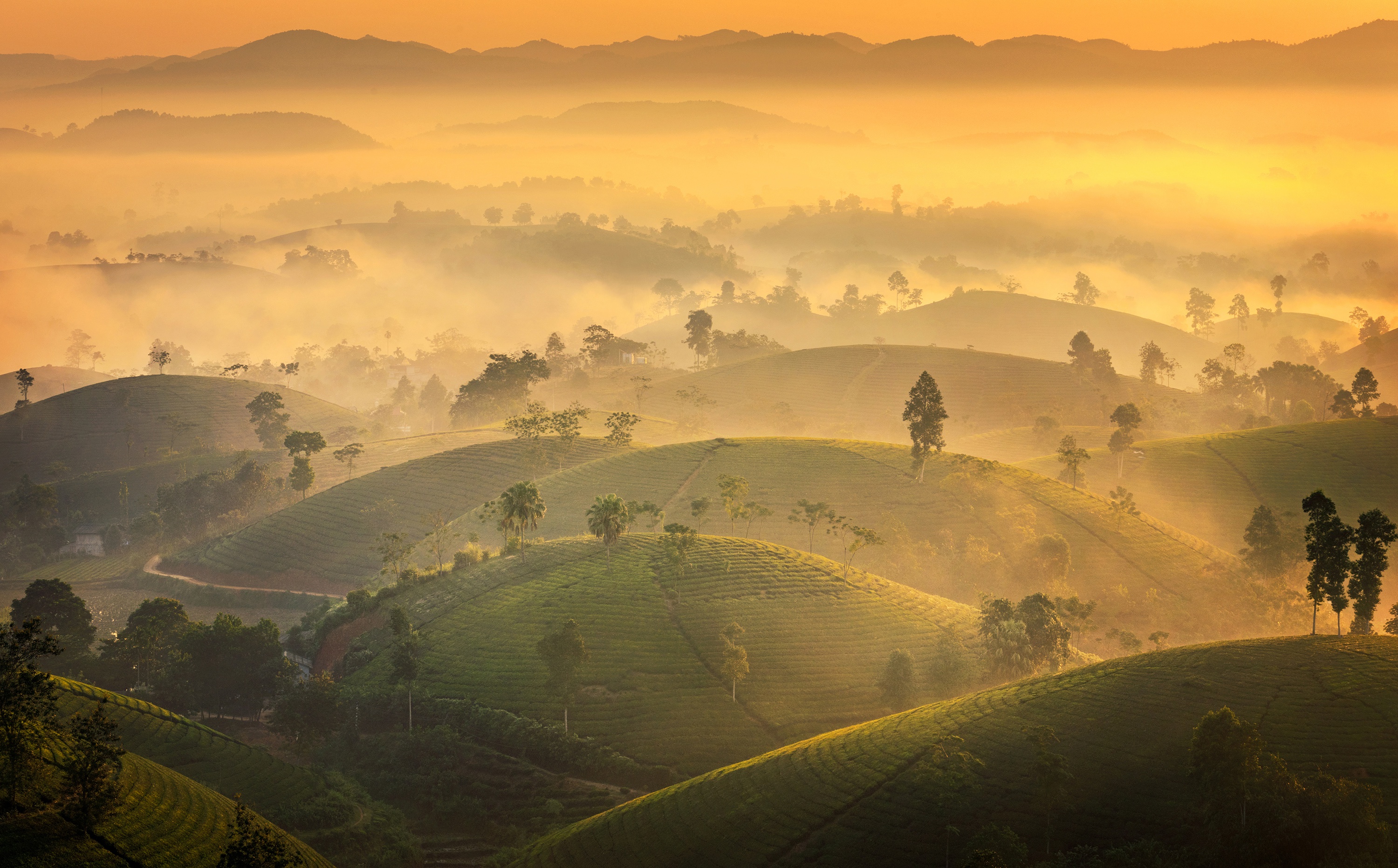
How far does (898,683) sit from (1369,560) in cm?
4183

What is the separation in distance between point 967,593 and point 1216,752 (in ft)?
260

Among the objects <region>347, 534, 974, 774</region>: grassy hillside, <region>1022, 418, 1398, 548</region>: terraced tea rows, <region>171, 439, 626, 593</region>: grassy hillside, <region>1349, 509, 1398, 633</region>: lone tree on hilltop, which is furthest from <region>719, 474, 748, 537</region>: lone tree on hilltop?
<region>1349, 509, 1398, 633</region>: lone tree on hilltop

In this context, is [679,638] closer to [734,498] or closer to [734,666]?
[734,666]

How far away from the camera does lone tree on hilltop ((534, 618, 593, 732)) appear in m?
96.4

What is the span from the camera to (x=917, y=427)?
159 meters

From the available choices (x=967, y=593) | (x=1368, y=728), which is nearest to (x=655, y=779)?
(x=1368, y=728)

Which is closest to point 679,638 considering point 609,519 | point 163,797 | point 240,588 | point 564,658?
point 564,658

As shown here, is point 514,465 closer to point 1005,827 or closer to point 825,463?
point 825,463

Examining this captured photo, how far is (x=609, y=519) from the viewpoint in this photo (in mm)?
122875

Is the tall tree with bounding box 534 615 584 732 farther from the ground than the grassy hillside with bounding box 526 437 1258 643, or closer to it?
closer to it

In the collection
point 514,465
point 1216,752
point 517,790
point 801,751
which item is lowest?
point 517,790

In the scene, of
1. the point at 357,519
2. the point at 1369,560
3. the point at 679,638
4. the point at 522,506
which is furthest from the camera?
the point at 357,519

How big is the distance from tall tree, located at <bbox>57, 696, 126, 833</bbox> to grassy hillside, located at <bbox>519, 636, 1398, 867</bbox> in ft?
91.0

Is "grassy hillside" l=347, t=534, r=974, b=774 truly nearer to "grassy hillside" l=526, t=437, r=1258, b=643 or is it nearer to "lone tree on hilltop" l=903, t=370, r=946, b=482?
"grassy hillside" l=526, t=437, r=1258, b=643
